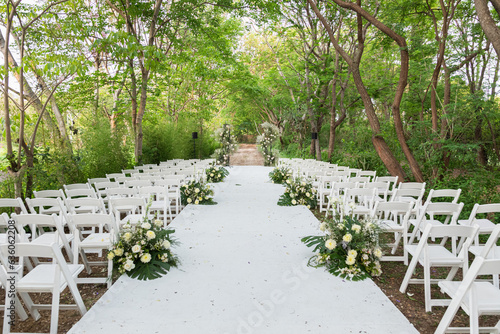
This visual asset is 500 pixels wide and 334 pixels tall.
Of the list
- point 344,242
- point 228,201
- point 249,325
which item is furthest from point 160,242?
point 228,201

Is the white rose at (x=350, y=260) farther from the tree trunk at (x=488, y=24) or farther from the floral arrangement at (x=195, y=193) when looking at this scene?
the floral arrangement at (x=195, y=193)

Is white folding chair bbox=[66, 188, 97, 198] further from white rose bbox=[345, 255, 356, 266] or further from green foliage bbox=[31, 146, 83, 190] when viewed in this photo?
white rose bbox=[345, 255, 356, 266]

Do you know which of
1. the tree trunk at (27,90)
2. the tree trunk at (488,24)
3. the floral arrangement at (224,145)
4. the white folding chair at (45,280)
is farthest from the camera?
the floral arrangement at (224,145)

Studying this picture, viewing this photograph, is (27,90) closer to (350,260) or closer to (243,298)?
(243,298)

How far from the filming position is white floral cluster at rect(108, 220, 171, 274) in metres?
3.03

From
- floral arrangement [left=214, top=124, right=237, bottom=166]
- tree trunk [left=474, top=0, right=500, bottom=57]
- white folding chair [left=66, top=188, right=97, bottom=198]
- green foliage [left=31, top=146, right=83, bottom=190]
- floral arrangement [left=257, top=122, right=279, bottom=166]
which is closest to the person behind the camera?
tree trunk [left=474, top=0, right=500, bottom=57]

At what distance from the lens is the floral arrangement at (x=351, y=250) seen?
306 centimetres

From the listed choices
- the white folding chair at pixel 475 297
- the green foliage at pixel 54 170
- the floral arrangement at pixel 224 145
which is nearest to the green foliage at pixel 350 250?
the white folding chair at pixel 475 297

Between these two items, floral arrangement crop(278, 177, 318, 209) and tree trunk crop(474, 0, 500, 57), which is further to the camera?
floral arrangement crop(278, 177, 318, 209)

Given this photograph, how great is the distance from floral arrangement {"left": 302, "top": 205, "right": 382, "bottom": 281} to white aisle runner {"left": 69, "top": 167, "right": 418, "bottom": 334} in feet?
0.45

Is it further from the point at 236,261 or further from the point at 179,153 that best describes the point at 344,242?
the point at 179,153

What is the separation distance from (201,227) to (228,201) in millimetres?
2131

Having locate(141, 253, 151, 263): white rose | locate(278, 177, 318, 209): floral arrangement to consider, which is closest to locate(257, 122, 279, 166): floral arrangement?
locate(278, 177, 318, 209): floral arrangement

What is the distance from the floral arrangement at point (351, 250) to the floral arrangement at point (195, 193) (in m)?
3.42
